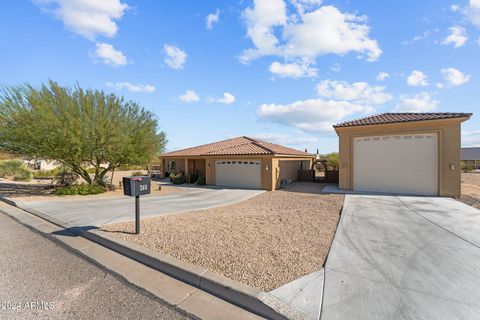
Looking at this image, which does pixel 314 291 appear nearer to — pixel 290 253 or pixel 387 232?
pixel 290 253

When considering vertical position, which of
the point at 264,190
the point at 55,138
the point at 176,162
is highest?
the point at 55,138

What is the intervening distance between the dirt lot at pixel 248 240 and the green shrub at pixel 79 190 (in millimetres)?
9034

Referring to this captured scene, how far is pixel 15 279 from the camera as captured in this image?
3.77 m

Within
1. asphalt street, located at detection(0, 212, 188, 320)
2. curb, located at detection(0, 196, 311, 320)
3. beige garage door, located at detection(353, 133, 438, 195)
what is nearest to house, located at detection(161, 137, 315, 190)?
beige garage door, located at detection(353, 133, 438, 195)

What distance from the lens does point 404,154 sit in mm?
12641

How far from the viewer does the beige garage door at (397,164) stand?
1213 cm

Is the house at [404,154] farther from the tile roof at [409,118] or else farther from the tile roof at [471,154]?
the tile roof at [471,154]

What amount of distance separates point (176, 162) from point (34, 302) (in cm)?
2137

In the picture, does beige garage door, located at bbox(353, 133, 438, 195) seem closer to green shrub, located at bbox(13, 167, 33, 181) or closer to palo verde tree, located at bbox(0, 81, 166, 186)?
palo verde tree, located at bbox(0, 81, 166, 186)

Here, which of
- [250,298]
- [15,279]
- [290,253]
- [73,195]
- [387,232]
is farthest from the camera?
[73,195]

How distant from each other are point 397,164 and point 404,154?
2.07 ft

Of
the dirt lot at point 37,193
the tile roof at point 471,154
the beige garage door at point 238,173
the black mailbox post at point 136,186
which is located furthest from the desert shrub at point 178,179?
the tile roof at point 471,154

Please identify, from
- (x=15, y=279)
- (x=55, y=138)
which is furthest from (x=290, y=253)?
(x=55, y=138)

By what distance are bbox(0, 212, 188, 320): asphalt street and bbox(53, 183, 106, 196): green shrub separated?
9852 mm
